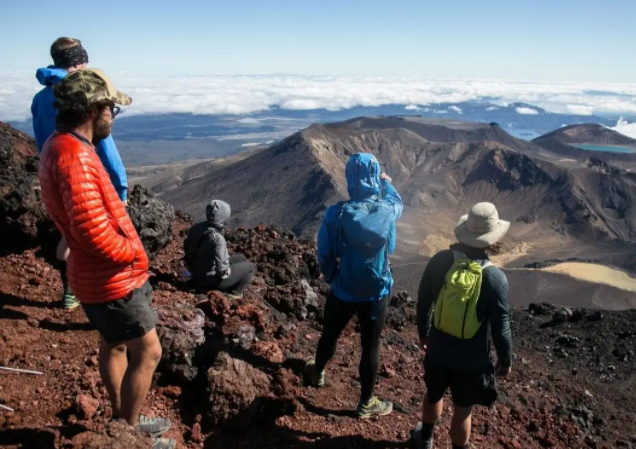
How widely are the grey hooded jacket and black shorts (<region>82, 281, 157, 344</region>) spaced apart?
2465 millimetres

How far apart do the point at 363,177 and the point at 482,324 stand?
3.97ft

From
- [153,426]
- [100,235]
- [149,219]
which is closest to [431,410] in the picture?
[153,426]

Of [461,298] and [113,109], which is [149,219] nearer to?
[113,109]

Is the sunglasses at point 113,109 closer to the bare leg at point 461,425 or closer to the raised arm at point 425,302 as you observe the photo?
the raised arm at point 425,302

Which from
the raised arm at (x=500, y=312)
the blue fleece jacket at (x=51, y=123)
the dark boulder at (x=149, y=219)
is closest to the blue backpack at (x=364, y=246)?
the raised arm at (x=500, y=312)

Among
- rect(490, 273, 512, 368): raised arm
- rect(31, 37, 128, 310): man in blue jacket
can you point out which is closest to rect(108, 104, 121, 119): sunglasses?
rect(31, 37, 128, 310): man in blue jacket

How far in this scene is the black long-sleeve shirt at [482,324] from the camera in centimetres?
284

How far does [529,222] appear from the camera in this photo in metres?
50.4

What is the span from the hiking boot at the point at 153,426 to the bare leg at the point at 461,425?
1.80 metres

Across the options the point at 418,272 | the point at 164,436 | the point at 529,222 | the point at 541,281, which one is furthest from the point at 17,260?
the point at 529,222

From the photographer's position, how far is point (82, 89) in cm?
228

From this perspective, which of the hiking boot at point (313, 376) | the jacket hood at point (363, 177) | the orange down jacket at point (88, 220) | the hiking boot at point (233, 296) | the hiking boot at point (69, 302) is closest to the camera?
the orange down jacket at point (88, 220)

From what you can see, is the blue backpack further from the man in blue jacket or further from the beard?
the man in blue jacket

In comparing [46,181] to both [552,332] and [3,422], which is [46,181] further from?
[552,332]
